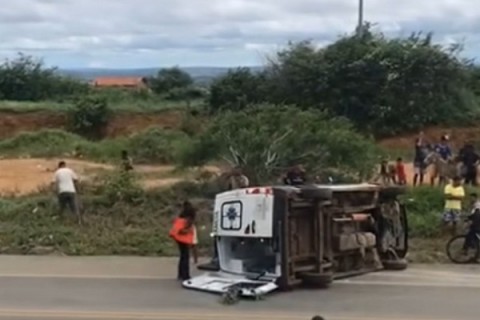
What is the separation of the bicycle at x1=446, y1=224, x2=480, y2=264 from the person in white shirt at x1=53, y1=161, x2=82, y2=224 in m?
8.23

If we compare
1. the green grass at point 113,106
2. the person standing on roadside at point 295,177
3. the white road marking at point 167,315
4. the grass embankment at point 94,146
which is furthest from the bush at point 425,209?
the green grass at point 113,106

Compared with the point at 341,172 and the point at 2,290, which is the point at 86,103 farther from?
the point at 2,290

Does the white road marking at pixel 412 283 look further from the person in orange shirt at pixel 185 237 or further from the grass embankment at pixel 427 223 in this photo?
the grass embankment at pixel 427 223

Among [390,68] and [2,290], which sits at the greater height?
[390,68]

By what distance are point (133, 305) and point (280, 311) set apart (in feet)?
7.34

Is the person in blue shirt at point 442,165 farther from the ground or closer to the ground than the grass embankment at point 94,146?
farther from the ground

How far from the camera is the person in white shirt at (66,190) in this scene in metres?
25.0

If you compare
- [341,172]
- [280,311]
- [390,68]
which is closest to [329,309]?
[280,311]

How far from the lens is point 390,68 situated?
177ft

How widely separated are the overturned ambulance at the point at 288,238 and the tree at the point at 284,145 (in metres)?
6.03

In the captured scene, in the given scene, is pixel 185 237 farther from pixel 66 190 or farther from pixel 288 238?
pixel 66 190

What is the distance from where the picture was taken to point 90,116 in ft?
202

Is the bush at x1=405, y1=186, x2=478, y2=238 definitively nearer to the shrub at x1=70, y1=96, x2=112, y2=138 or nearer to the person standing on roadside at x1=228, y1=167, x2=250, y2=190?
the person standing on roadside at x1=228, y1=167, x2=250, y2=190

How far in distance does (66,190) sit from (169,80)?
55470 millimetres
